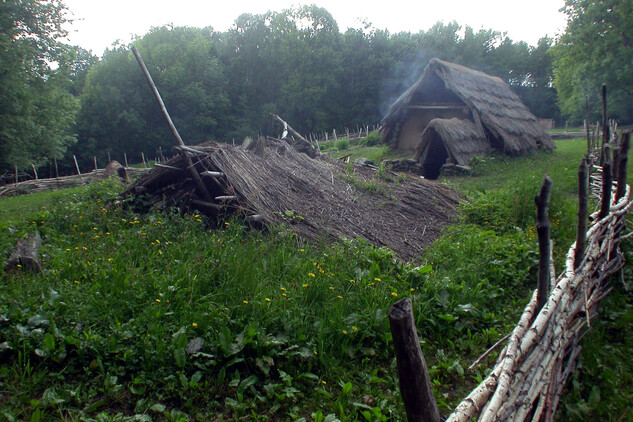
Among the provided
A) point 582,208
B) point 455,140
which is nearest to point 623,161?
point 582,208

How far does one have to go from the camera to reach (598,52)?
27578 mm

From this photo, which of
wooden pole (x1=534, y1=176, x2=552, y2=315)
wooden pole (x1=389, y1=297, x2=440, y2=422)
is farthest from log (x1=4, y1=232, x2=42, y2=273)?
wooden pole (x1=534, y1=176, x2=552, y2=315)

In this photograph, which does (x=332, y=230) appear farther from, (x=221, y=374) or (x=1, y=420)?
(x=1, y=420)

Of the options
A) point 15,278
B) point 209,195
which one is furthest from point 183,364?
point 209,195

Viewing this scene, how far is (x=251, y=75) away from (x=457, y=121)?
100.0ft

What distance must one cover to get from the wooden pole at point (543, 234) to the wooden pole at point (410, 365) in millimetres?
1372

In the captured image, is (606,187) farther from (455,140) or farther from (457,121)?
(457,121)

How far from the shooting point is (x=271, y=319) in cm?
352

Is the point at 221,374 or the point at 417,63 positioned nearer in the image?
the point at 221,374

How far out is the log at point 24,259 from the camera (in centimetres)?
452

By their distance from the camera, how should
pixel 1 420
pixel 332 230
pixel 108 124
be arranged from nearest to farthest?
pixel 1 420
pixel 332 230
pixel 108 124

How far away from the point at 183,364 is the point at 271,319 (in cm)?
74

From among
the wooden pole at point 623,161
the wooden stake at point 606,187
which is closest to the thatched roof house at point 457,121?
the wooden pole at point 623,161

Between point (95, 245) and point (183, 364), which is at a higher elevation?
point (95, 245)
